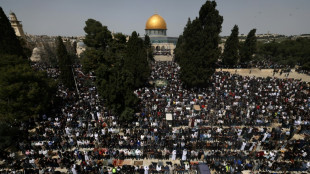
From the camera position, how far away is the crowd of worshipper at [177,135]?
1287 centimetres

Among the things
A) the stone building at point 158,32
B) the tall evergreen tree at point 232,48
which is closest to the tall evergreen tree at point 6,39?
the tall evergreen tree at point 232,48

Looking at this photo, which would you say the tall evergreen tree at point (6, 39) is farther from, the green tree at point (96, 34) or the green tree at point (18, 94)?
the green tree at point (96, 34)

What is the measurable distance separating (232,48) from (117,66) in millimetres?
31424

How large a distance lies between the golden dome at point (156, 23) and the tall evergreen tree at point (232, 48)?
4448 cm

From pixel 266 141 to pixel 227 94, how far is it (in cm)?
963

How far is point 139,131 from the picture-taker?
52.7ft

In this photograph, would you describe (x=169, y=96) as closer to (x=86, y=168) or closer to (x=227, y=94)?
(x=227, y=94)

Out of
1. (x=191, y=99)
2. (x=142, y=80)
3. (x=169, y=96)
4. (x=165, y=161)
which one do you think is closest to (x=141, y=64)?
(x=142, y=80)

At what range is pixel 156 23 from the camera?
76.9 meters

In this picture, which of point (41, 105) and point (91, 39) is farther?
point (91, 39)

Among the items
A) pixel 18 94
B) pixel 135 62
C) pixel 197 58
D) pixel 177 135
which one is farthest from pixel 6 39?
pixel 197 58

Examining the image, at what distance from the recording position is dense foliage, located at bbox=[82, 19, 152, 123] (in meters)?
16.7

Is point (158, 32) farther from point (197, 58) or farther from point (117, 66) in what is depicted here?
point (117, 66)

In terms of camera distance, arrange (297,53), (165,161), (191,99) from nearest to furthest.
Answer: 1. (165,161)
2. (191,99)
3. (297,53)
